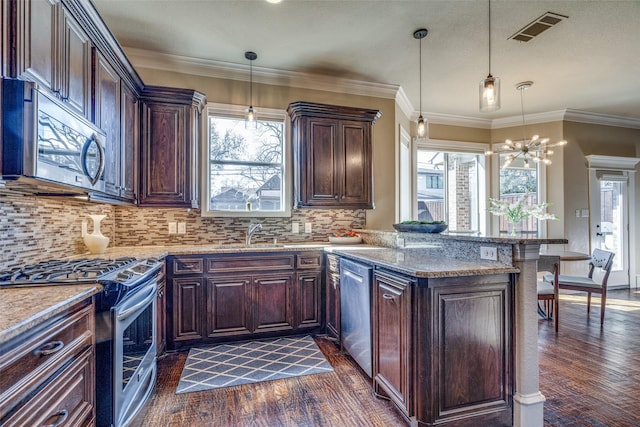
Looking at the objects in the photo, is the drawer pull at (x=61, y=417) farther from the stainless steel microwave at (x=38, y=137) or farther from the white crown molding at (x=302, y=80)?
the white crown molding at (x=302, y=80)

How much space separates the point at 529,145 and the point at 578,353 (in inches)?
122

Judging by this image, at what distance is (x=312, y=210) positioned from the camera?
393 centimetres

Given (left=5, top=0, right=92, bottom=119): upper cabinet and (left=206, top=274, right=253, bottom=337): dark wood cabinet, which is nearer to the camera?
(left=5, top=0, right=92, bottom=119): upper cabinet

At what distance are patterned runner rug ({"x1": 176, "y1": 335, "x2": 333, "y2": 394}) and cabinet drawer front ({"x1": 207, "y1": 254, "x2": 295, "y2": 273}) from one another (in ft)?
2.33

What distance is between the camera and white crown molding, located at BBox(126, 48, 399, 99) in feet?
11.3

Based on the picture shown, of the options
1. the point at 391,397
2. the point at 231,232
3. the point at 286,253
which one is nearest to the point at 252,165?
the point at 231,232

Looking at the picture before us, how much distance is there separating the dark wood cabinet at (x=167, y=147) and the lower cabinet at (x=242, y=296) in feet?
2.21

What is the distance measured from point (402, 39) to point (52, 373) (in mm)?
3524

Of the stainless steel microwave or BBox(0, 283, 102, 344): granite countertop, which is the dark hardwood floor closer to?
BBox(0, 283, 102, 344): granite countertop

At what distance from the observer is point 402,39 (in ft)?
10.4

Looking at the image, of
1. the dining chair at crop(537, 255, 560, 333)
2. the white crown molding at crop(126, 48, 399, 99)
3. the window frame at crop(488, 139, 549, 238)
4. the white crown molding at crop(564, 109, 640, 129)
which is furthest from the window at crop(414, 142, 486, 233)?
the dining chair at crop(537, 255, 560, 333)

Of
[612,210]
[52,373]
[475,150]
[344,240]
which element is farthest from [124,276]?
[612,210]

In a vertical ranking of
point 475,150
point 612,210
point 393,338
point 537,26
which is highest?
point 537,26

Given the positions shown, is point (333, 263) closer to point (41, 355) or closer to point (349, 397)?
point (349, 397)
